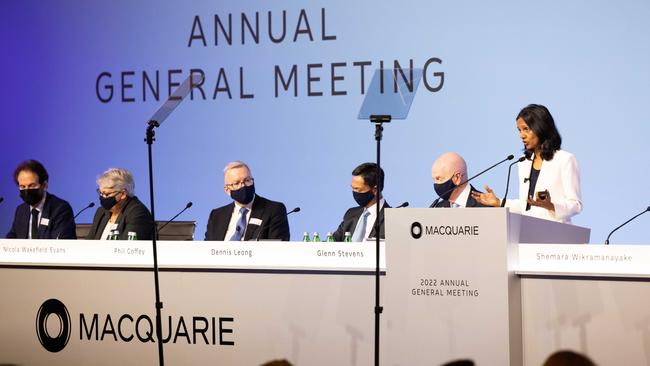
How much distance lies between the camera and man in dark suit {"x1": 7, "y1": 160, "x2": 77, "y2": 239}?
6.96m

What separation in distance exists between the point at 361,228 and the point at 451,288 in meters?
2.59

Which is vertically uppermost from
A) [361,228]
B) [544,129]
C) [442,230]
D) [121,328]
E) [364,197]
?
[544,129]

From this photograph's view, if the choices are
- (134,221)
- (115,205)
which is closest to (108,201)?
(115,205)

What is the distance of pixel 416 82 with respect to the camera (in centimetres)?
425

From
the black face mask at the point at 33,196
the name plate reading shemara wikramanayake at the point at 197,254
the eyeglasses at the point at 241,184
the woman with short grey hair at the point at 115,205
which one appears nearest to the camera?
the name plate reading shemara wikramanayake at the point at 197,254

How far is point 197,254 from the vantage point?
475 cm

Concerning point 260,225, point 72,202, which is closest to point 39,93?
point 72,202

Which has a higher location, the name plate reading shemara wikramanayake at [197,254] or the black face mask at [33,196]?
the black face mask at [33,196]

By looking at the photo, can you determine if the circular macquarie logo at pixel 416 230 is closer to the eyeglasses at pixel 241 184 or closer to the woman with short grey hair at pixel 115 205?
the eyeglasses at pixel 241 184

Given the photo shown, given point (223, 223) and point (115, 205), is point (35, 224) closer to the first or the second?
point (115, 205)

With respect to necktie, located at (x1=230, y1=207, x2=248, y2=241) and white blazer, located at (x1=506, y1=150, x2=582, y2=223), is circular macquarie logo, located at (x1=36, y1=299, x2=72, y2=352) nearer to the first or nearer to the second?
necktie, located at (x1=230, y1=207, x2=248, y2=241)

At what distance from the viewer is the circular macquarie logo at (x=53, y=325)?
4.90 metres

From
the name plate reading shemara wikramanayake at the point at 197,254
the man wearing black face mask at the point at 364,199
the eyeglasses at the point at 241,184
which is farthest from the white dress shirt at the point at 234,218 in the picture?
the name plate reading shemara wikramanayake at the point at 197,254

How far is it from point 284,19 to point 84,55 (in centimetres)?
196
